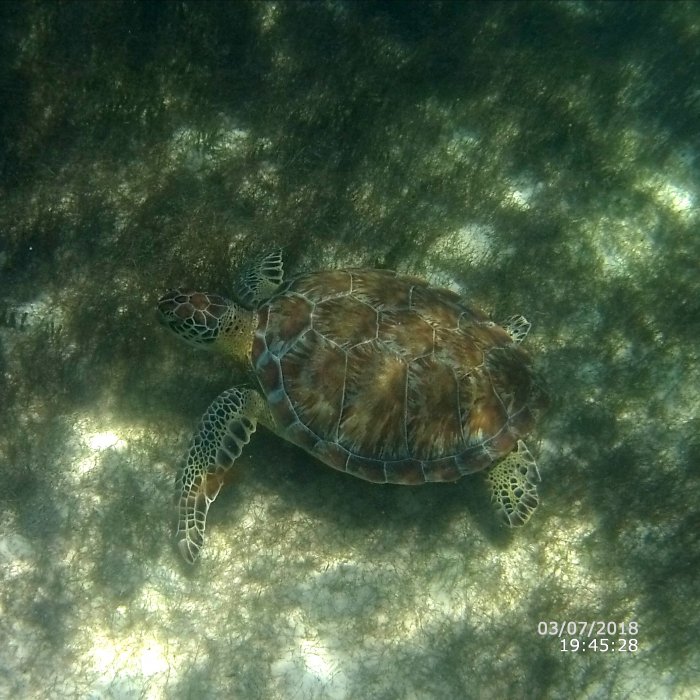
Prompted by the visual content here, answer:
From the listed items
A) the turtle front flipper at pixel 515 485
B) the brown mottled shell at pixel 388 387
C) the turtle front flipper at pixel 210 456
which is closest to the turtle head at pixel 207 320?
the brown mottled shell at pixel 388 387

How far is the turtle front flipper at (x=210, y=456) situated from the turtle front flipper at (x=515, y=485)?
1837mm

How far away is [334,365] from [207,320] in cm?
100

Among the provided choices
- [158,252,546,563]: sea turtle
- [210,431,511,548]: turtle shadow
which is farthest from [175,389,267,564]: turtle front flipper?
[210,431,511,548]: turtle shadow

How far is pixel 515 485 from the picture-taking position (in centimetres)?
382

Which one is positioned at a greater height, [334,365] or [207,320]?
[334,365]

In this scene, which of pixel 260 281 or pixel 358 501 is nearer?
pixel 358 501

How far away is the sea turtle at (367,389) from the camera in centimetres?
355

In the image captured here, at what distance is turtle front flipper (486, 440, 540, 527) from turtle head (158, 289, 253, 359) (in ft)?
6.92

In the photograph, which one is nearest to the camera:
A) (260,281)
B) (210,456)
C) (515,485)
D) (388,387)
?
(388,387)

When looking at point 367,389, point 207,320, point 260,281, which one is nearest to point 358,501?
point 367,389

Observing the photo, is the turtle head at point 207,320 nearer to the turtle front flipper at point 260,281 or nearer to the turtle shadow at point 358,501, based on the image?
the turtle front flipper at point 260,281

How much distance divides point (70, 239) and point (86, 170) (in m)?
0.65

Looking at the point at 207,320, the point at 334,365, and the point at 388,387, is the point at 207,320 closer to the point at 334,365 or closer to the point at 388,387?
the point at 334,365

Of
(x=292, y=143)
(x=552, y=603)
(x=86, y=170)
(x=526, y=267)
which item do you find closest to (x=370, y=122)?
(x=292, y=143)
